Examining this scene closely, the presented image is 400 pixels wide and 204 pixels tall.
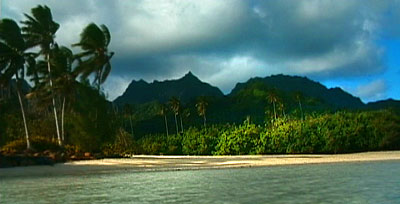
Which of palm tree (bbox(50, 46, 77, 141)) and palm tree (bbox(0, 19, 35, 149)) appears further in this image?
palm tree (bbox(50, 46, 77, 141))

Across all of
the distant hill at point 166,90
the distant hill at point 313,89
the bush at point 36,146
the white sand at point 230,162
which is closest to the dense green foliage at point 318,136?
the white sand at point 230,162

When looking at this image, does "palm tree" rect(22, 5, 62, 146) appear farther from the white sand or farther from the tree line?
the white sand

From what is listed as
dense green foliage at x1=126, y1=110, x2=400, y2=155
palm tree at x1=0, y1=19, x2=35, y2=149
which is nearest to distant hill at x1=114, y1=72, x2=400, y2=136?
dense green foliage at x1=126, y1=110, x2=400, y2=155

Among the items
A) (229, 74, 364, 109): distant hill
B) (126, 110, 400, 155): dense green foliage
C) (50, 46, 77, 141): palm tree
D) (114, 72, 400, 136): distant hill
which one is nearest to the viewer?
(50, 46, 77, 141): palm tree

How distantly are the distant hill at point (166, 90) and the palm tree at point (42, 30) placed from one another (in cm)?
11380

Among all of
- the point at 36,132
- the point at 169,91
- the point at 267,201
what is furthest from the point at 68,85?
the point at 169,91

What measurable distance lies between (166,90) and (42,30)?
409 feet

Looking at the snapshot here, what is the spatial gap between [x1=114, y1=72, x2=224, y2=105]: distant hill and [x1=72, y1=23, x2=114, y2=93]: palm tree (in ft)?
365

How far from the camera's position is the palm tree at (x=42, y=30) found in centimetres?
3781

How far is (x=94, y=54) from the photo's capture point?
4097 cm

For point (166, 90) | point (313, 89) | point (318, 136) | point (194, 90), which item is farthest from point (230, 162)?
point (313, 89)

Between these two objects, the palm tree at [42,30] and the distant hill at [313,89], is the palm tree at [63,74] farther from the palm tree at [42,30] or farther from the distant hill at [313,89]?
the distant hill at [313,89]

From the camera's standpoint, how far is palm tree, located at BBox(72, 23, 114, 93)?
4028 centimetres

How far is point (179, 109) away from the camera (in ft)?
282
